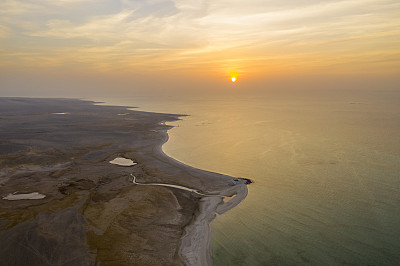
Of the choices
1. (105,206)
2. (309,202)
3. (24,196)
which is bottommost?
(24,196)

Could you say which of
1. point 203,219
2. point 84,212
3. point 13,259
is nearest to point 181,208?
point 203,219

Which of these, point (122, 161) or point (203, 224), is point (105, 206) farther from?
point (122, 161)

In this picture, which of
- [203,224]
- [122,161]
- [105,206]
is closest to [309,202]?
[203,224]

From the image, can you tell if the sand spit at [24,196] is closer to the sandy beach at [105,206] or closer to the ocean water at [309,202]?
the sandy beach at [105,206]

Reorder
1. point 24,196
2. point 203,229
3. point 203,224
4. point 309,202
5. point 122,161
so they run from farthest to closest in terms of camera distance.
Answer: point 122,161 < point 309,202 < point 24,196 < point 203,224 < point 203,229

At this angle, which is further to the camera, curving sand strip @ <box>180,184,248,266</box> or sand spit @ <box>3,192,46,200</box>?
sand spit @ <box>3,192,46,200</box>

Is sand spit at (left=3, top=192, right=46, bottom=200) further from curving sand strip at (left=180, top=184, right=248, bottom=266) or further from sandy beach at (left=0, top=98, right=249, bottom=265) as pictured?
curving sand strip at (left=180, top=184, right=248, bottom=266)

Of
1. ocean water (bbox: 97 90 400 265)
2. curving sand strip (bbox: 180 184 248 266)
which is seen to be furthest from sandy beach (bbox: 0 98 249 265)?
ocean water (bbox: 97 90 400 265)

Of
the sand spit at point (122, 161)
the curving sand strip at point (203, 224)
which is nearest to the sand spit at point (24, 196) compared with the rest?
the curving sand strip at point (203, 224)

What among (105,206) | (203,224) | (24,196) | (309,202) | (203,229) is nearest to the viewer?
(203,229)
